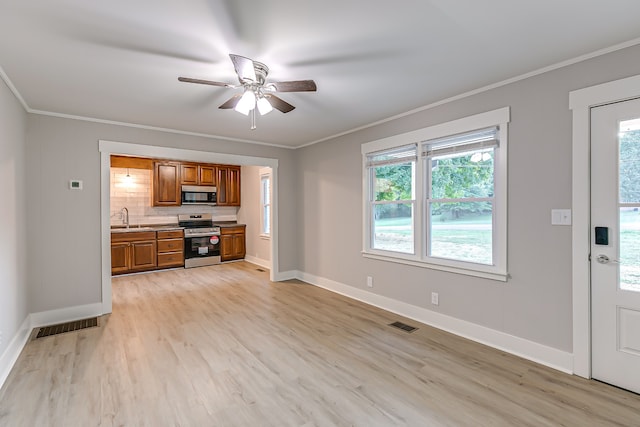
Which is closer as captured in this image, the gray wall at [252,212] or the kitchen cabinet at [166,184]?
the kitchen cabinet at [166,184]

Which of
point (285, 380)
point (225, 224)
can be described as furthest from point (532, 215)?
point (225, 224)

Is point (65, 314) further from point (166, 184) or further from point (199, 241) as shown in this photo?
point (166, 184)

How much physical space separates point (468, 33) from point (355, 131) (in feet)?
7.98

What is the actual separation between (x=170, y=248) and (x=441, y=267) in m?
5.51

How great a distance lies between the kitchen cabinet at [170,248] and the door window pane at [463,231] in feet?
17.5

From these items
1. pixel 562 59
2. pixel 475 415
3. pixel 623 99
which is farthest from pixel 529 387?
pixel 562 59

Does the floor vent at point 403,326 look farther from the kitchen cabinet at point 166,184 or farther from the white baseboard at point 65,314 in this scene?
the kitchen cabinet at point 166,184

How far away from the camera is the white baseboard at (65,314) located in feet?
11.5

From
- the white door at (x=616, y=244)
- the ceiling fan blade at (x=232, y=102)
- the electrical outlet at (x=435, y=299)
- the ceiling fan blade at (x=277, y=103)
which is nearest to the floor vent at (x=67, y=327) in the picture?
the ceiling fan blade at (x=232, y=102)

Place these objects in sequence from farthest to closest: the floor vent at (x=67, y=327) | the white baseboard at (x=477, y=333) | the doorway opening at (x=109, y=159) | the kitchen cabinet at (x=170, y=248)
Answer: the kitchen cabinet at (x=170, y=248) → the doorway opening at (x=109, y=159) → the floor vent at (x=67, y=327) → the white baseboard at (x=477, y=333)

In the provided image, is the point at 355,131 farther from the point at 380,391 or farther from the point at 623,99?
the point at 380,391

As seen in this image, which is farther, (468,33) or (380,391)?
(380,391)

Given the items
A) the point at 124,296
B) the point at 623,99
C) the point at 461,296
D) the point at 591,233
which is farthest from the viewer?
the point at 124,296

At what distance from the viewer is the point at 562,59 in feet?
7.82
